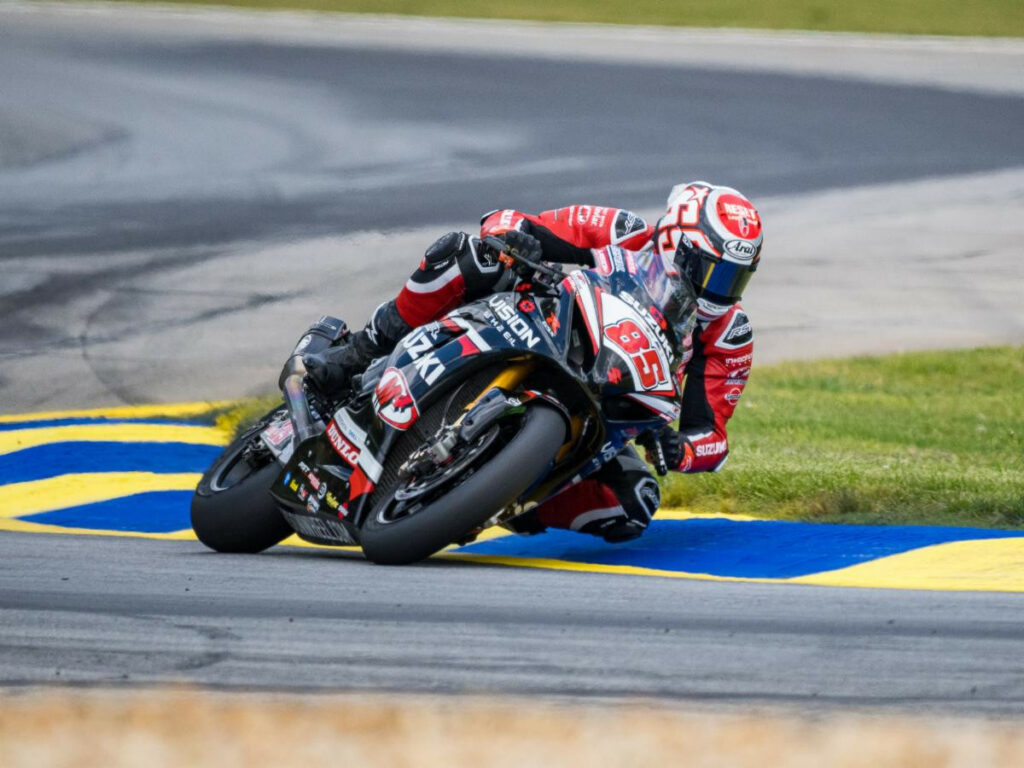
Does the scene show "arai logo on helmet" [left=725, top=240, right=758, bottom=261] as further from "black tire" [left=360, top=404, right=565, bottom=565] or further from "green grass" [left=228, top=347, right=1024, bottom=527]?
"green grass" [left=228, top=347, right=1024, bottom=527]

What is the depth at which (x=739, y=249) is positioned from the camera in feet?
21.1

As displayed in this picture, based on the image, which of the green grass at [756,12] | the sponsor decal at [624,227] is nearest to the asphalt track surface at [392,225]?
the sponsor decal at [624,227]

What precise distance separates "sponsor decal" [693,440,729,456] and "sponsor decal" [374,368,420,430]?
1171 millimetres

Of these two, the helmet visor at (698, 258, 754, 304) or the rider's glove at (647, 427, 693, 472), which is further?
the rider's glove at (647, 427, 693, 472)

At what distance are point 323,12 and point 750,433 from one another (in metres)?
18.0

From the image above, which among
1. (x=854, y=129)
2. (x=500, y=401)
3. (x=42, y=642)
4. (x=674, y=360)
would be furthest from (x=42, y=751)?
(x=854, y=129)

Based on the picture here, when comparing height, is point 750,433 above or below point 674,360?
below

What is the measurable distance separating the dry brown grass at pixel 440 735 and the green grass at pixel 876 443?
3.81m

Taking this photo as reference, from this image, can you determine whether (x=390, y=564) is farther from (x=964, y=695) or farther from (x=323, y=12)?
(x=323, y=12)

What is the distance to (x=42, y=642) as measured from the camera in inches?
180

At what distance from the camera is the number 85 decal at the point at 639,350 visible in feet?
19.8

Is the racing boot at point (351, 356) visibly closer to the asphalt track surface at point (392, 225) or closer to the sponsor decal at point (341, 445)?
the sponsor decal at point (341, 445)

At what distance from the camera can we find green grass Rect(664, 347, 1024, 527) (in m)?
7.70

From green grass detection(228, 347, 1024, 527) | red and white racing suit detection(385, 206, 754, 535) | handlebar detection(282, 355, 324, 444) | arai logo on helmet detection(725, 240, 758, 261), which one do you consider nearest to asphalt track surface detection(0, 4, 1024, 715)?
handlebar detection(282, 355, 324, 444)
